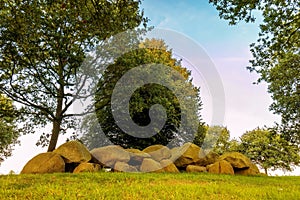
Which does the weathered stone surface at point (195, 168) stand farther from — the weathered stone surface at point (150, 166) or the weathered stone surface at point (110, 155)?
the weathered stone surface at point (110, 155)

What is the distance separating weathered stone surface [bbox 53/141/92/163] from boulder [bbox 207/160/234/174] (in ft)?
27.2

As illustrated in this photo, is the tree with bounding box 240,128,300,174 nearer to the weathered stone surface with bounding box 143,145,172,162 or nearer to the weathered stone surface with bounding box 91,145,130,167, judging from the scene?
the weathered stone surface with bounding box 143,145,172,162

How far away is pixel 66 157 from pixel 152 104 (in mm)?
11305

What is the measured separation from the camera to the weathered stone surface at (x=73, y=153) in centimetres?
1592

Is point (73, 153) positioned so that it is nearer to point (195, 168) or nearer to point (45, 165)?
point (45, 165)

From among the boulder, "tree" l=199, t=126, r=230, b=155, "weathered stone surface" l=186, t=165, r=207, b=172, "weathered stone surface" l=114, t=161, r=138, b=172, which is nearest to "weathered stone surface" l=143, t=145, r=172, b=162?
"weathered stone surface" l=186, t=165, r=207, b=172

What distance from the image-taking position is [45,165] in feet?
49.1

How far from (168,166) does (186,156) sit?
2.07 m

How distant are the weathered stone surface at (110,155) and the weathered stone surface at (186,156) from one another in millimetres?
3688

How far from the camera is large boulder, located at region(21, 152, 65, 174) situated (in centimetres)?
1475

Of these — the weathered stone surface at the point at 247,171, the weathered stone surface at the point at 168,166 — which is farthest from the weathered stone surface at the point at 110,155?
the weathered stone surface at the point at 247,171

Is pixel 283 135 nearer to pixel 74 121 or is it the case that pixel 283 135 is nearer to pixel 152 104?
pixel 152 104

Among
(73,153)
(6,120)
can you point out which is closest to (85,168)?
(73,153)

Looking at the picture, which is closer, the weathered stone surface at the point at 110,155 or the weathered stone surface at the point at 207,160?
the weathered stone surface at the point at 110,155
